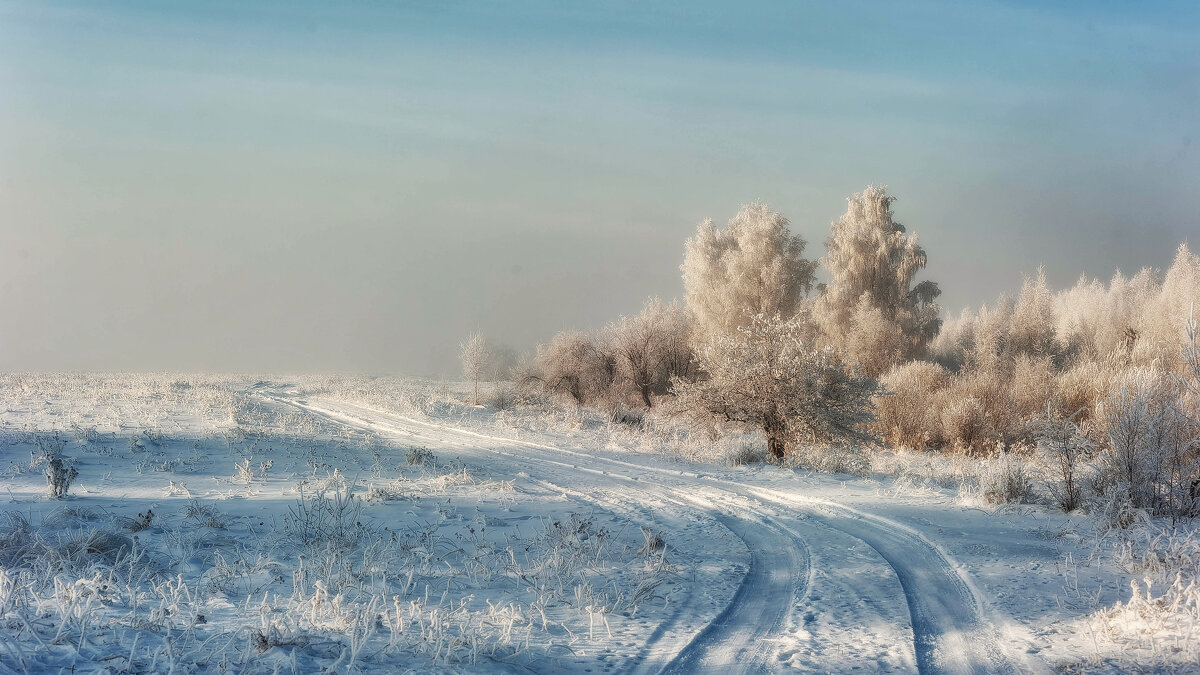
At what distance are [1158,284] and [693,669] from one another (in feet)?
181

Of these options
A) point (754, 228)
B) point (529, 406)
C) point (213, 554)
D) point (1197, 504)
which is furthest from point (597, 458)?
point (754, 228)

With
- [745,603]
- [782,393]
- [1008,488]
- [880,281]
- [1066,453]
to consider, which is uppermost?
[880,281]

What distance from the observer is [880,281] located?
3309 cm

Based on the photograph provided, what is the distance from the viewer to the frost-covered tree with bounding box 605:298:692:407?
96.4 ft

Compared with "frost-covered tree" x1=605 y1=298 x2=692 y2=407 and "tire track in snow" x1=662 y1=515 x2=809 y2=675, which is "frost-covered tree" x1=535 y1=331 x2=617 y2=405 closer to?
"frost-covered tree" x1=605 y1=298 x2=692 y2=407

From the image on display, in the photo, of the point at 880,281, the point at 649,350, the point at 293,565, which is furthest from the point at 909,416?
the point at 293,565

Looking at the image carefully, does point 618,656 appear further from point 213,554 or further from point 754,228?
point 754,228

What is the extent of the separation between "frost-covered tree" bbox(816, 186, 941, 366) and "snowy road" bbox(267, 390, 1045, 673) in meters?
24.1

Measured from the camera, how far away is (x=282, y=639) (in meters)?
3.95

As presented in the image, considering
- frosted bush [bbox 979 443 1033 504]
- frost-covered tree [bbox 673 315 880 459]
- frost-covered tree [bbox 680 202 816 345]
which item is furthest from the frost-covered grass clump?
frost-covered tree [bbox 680 202 816 345]

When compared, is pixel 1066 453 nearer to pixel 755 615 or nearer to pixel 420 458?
pixel 755 615

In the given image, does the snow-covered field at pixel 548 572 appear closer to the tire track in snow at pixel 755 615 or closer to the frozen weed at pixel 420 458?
the tire track in snow at pixel 755 615

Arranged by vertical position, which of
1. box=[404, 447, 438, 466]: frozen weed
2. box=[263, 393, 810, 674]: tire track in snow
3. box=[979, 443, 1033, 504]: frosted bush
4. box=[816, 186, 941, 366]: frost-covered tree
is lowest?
box=[404, 447, 438, 466]: frozen weed

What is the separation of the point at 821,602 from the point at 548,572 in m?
2.40
